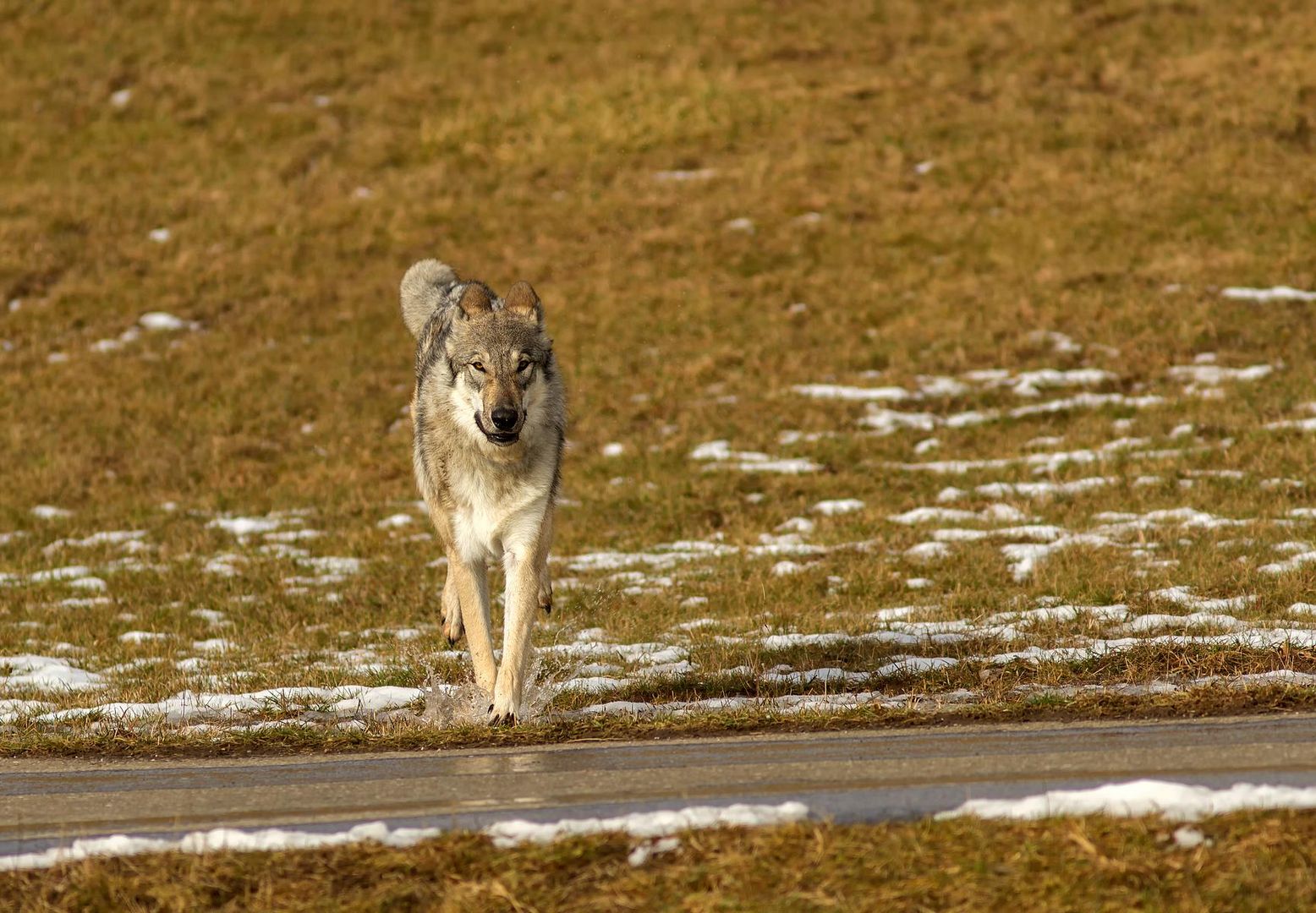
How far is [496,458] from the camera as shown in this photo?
30.2 ft

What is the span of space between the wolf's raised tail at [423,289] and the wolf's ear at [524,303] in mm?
2529

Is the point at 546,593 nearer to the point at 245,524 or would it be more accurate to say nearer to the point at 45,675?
the point at 45,675

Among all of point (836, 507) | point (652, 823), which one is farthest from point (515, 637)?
point (836, 507)

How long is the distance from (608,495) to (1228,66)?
20552 mm

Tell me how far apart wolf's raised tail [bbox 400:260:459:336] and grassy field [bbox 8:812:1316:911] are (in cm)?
678

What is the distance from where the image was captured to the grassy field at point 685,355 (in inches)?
406

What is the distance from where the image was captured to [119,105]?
113ft

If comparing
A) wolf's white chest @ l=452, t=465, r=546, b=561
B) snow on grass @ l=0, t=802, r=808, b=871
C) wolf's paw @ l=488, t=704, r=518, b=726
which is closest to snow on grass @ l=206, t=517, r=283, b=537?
wolf's white chest @ l=452, t=465, r=546, b=561

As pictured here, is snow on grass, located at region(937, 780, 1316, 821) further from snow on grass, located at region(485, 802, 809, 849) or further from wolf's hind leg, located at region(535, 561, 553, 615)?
wolf's hind leg, located at region(535, 561, 553, 615)

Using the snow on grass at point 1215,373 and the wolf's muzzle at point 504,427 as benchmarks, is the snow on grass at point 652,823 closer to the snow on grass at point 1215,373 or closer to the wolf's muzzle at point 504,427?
the wolf's muzzle at point 504,427

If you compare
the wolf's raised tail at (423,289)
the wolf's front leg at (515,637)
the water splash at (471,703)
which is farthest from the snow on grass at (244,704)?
the wolf's raised tail at (423,289)

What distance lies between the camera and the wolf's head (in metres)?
8.82

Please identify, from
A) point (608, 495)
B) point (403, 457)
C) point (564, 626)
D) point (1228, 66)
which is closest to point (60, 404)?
point (403, 457)

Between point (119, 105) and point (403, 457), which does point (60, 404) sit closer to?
point (403, 457)
